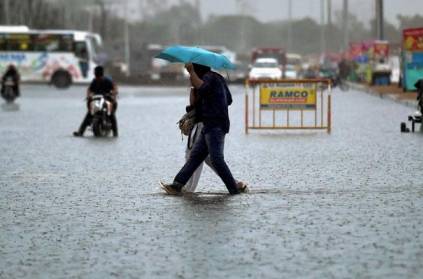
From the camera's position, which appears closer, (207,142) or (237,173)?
(207,142)

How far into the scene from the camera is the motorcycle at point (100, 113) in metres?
23.7

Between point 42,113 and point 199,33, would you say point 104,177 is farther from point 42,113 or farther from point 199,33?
point 199,33

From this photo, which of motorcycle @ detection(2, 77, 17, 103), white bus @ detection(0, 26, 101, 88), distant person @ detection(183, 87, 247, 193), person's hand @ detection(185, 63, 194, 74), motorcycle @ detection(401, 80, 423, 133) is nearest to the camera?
person's hand @ detection(185, 63, 194, 74)

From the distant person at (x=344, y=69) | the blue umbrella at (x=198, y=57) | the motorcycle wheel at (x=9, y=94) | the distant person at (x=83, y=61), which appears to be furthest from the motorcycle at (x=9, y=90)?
the distant person at (x=344, y=69)

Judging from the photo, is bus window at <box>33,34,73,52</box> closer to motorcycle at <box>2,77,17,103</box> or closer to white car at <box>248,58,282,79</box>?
white car at <box>248,58,282,79</box>

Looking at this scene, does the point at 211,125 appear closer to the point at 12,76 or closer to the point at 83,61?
the point at 12,76

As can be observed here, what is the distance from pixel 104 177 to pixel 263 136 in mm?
8911

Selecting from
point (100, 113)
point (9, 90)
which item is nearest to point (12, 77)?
point (9, 90)

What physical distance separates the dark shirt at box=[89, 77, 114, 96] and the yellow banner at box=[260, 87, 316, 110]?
3443mm

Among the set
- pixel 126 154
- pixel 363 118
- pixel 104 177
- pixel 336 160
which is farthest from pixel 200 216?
pixel 363 118

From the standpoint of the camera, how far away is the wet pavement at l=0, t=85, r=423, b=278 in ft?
27.2

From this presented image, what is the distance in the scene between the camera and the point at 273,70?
63188mm

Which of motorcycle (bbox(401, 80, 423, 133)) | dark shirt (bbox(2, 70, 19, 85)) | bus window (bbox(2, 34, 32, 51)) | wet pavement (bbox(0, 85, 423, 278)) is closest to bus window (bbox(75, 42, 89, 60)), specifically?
bus window (bbox(2, 34, 32, 51))

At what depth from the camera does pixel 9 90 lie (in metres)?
43.0
